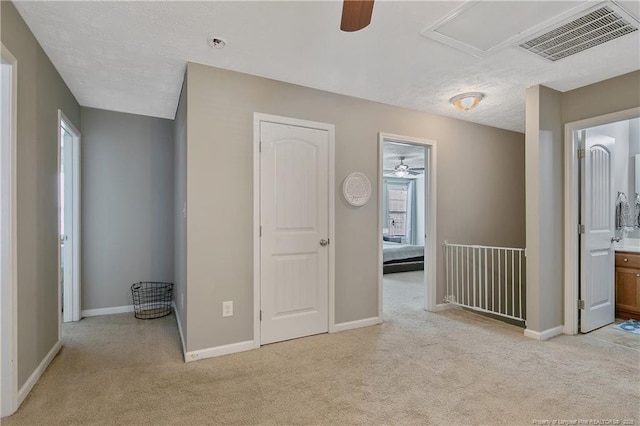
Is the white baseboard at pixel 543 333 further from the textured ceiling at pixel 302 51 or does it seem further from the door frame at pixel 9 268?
the door frame at pixel 9 268

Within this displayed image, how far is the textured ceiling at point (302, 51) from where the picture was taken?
6.59 ft

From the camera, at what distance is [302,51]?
8.25 ft

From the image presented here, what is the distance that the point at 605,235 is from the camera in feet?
11.8

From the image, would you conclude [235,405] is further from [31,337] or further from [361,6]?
[361,6]

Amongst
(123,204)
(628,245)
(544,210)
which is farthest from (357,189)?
(628,245)

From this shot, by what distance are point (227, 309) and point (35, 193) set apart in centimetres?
161

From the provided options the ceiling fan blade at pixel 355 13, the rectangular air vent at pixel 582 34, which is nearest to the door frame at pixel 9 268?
the ceiling fan blade at pixel 355 13

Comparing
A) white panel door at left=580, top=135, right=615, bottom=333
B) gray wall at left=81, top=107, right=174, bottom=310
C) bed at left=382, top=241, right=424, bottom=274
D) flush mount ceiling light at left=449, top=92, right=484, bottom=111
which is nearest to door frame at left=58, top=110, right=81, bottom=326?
gray wall at left=81, top=107, right=174, bottom=310

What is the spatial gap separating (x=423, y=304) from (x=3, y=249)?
163 inches

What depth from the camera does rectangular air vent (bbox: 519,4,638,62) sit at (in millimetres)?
2107

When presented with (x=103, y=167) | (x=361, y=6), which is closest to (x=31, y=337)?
(x=103, y=167)

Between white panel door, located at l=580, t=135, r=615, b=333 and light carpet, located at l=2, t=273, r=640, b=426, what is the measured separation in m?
0.50

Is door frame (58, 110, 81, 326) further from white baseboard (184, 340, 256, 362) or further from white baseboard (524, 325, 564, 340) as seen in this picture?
white baseboard (524, 325, 564, 340)

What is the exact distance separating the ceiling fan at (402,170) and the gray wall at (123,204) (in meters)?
4.68
